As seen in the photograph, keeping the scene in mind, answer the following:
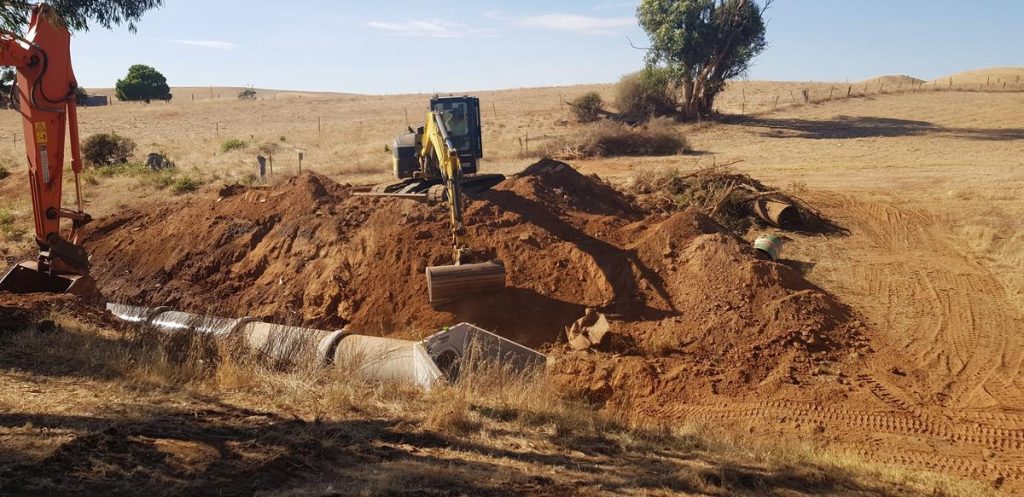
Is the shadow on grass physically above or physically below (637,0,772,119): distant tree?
below

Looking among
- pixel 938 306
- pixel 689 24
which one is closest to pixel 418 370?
pixel 938 306

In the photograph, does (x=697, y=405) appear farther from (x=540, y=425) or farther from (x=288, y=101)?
(x=288, y=101)

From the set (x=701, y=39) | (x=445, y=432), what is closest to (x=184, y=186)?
(x=445, y=432)

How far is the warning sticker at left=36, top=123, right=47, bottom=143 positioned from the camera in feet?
34.9

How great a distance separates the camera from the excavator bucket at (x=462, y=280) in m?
11.2

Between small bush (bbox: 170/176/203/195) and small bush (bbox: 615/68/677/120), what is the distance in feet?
77.8

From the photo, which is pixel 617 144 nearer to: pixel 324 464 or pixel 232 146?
pixel 232 146

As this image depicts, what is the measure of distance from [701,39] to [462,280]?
29246 mm

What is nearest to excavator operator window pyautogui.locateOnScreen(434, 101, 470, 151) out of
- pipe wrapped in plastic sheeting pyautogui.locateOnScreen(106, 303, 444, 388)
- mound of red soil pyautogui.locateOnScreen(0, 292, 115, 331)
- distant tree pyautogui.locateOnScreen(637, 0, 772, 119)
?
pipe wrapped in plastic sheeting pyautogui.locateOnScreen(106, 303, 444, 388)

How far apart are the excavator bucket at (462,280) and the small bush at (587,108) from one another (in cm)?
3093

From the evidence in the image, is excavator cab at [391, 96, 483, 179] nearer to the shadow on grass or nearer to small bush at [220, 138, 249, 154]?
the shadow on grass

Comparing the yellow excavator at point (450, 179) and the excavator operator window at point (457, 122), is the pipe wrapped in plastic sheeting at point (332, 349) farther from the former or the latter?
the excavator operator window at point (457, 122)

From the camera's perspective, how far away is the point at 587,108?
42.2 metres

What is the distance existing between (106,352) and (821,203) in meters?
15.0
